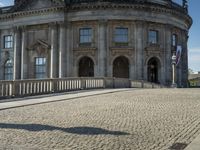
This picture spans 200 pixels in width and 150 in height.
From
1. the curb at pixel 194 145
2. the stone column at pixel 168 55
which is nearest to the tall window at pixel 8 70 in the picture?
the stone column at pixel 168 55

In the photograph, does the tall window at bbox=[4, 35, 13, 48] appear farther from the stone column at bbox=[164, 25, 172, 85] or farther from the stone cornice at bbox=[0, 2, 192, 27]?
the stone column at bbox=[164, 25, 172, 85]

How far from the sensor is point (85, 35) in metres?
45.7

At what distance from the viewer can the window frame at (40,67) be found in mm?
47375

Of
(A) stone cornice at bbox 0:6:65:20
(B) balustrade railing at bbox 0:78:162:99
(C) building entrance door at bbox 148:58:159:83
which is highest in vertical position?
(A) stone cornice at bbox 0:6:65:20

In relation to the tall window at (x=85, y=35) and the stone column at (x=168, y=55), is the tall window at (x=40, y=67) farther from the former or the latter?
the stone column at (x=168, y=55)

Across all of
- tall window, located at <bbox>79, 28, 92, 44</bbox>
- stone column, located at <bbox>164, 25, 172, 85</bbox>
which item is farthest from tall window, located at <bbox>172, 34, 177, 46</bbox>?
tall window, located at <bbox>79, 28, 92, 44</bbox>

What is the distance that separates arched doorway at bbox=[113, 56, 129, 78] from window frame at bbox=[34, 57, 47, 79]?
979 centimetres

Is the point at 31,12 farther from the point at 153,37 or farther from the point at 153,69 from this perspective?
the point at 153,69

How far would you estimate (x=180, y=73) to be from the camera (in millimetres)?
49844

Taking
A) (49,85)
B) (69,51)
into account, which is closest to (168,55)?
(69,51)

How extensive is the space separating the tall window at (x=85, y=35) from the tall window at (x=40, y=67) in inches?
252

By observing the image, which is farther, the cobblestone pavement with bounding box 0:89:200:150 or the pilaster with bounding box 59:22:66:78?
the pilaster with bounding box 59:22:66:78

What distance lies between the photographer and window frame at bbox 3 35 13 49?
168 ft

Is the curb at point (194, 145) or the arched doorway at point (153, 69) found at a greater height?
the arched doorway at point (153, 69)
